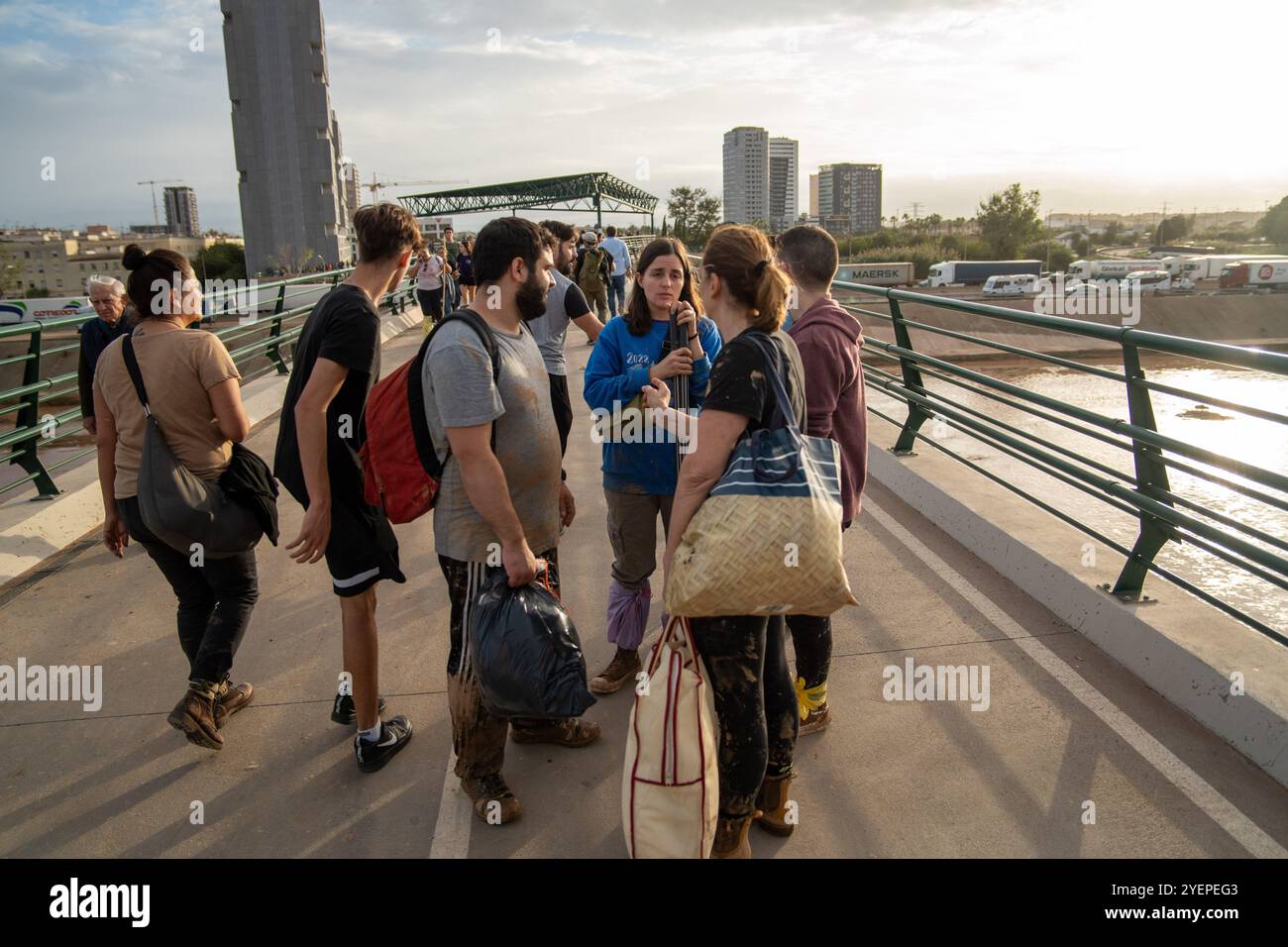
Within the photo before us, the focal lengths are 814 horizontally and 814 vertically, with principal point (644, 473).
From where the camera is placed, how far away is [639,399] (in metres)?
3.46

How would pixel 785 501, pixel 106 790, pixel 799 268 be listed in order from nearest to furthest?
pixel 785 501 < pixel 106 790 < pixel 799 268

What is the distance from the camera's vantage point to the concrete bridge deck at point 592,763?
2809 mm

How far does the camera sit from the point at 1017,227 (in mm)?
89250

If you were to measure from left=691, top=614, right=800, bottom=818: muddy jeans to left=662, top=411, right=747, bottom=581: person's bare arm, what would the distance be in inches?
14.7

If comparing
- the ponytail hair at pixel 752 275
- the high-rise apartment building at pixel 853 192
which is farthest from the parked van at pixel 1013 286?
the high-rise apartment building at pixel 853 192

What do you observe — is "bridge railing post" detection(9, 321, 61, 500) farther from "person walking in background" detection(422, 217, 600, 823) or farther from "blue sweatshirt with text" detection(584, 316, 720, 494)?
"person walking in background" detection(422, 217, 600, 823)

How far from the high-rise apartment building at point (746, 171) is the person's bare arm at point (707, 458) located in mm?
107950

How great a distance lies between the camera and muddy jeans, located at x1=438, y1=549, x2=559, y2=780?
2.79 m

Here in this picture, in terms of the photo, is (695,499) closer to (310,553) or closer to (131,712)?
(310,553)

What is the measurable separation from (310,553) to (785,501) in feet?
5.72

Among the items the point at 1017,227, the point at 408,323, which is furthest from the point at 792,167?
the point at 408,323

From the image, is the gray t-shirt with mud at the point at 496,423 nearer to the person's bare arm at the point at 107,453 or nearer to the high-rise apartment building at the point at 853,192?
the person's bare arm at the point at 107,453

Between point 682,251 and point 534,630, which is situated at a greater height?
point 682,251

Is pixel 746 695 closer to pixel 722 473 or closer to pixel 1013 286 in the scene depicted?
pixel 722 473
